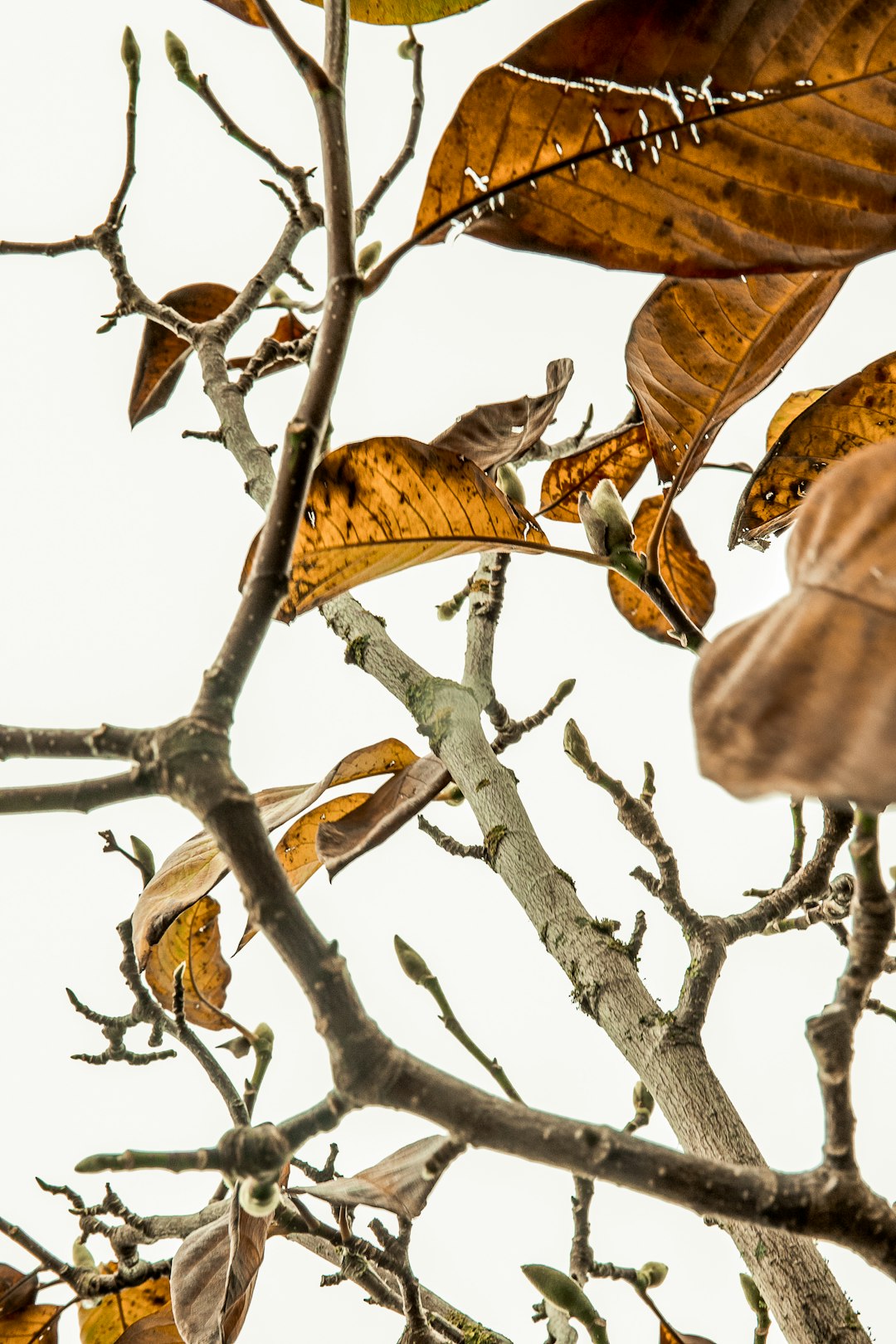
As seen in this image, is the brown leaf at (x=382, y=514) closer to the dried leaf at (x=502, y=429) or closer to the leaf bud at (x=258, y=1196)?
the dried leaf at (x=502, y=429)

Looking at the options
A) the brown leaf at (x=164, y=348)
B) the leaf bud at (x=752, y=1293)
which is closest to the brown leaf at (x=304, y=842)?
the leaf bud at (x=752, y=1293)

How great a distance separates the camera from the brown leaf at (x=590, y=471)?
2.82ft

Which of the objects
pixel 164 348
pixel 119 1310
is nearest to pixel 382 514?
pixel 164 348

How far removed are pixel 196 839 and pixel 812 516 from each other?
508mm

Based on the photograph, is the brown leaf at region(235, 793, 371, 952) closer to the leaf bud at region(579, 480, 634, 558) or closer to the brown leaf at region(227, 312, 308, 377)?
the leaf bud at region(579, 480, 634, 558)

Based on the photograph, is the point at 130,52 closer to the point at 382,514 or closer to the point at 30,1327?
the point at 382,514

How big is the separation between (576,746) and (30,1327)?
2.32 feet

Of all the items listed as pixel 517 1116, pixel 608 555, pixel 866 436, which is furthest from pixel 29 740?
pixel 866 436

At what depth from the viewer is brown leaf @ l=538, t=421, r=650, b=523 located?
2.82ft

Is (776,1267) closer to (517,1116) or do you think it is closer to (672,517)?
(517,1116)

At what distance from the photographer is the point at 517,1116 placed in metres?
0.31

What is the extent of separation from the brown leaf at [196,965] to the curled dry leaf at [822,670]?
26.2 inches

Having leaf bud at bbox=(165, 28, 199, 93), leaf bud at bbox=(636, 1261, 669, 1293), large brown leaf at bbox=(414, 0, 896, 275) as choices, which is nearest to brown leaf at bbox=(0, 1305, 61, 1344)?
leaf bud at bbox=(636, 1261, 669, 1293)

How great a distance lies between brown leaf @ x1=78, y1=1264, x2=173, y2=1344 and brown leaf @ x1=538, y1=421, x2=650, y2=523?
0.74 m
